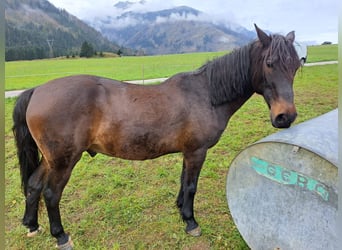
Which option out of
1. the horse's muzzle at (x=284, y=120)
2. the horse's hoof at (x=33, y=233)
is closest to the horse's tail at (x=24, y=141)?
the horse's hoof at (x=33, y=233)

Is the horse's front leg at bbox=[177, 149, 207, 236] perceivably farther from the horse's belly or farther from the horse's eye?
the horse's eye

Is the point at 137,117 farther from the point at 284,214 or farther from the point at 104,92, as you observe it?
the point at 284,214

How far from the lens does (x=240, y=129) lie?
582 centimetres

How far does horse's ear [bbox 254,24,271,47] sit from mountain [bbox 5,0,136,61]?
1956 inches

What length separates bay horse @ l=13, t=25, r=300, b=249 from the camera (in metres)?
2.13

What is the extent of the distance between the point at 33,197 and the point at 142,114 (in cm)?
144

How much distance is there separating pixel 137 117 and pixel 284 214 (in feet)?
4.67

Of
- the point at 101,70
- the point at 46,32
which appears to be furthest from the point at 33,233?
the point at 46,32

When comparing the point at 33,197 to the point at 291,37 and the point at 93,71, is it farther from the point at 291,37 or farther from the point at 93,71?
the point at 93,71

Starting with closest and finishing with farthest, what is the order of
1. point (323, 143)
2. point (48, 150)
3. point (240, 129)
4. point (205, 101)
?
point (323, 143)
point (48, 150)
point (205, 101)
point (240, 129)

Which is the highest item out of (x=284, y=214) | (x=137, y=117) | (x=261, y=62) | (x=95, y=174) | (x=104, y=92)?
(x=261, y=62)

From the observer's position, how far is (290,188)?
1810 mm

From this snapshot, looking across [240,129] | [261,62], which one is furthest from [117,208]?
[240,129]

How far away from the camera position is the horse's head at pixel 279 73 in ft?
6.77
